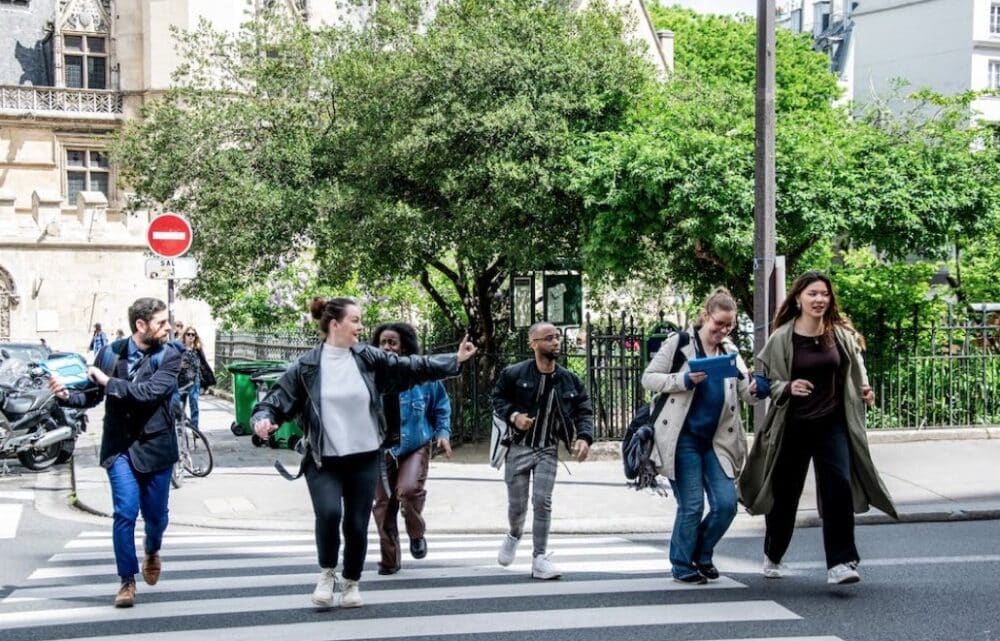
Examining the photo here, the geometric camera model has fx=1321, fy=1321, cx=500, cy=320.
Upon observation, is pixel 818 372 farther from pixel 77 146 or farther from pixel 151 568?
pixel 77 146

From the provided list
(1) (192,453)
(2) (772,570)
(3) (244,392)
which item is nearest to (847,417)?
Answer: (2) (772,570)

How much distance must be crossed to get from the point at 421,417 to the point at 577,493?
14.7 feet

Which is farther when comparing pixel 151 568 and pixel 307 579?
pixel 307 579

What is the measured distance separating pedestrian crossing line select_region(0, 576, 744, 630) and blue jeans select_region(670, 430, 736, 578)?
36 centimetres

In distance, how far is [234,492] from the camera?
47.0 ft

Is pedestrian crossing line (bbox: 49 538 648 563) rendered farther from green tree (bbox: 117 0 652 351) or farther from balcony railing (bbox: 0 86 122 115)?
balcony railing (bbox: 0 86 122 115)

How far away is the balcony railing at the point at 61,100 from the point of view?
165ft

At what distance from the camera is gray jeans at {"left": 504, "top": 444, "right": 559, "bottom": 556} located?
8414 millimetres

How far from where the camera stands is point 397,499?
A: 884 cm

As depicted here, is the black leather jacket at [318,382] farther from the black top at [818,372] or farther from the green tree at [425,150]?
the green tree at [425,150]

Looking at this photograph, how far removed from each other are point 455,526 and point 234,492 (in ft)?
12.0

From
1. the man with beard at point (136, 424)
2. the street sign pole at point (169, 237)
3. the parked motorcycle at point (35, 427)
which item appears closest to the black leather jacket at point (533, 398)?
the man with beard at point (136, 424)

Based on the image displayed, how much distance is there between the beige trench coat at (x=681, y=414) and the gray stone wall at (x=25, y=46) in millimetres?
48923

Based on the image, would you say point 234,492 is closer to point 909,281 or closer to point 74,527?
point 74,527
